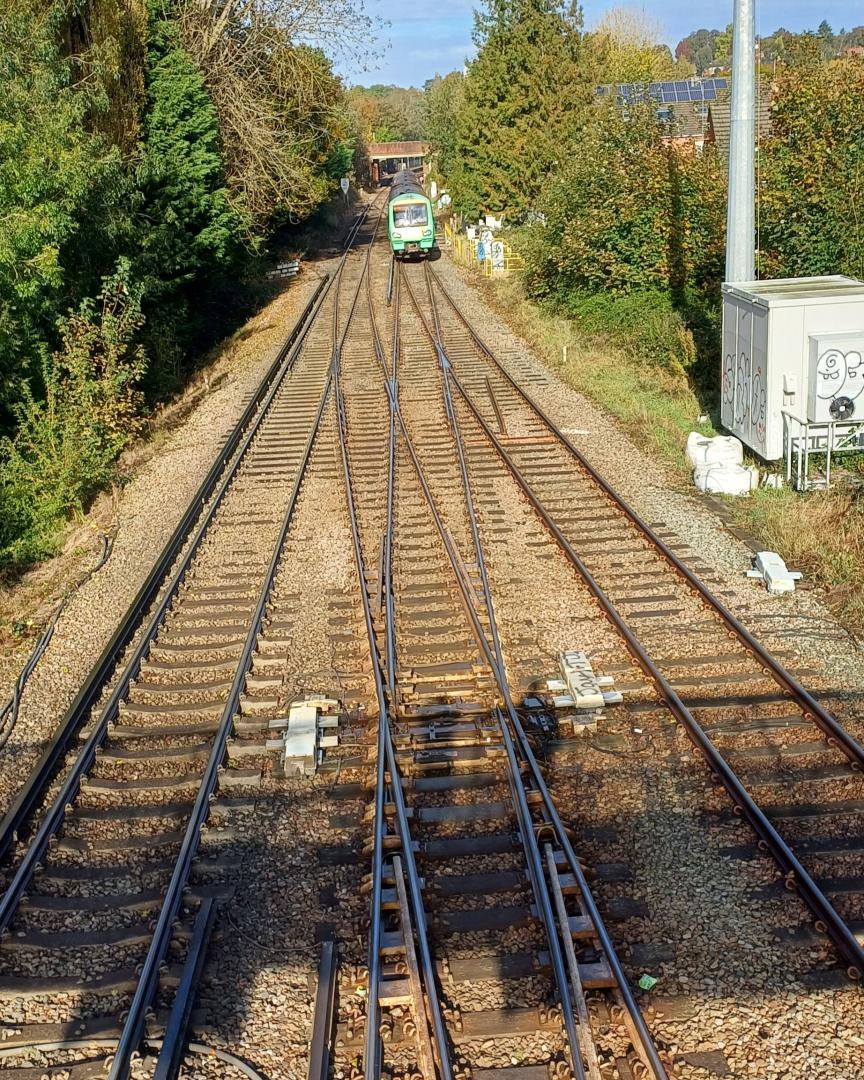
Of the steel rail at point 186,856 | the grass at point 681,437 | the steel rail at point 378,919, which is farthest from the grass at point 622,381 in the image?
the steel rail at point 378,919

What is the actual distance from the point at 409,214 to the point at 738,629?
99.0 ft

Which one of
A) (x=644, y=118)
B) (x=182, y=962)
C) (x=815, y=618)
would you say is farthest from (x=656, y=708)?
(x=644, y=118)

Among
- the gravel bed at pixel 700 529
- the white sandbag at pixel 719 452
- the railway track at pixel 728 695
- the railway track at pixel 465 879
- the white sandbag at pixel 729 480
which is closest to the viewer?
the railway track at pixel 465 879

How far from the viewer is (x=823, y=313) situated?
1152 centimetres

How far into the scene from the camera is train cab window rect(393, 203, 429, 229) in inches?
1410

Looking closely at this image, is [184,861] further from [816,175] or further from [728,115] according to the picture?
[728,115]

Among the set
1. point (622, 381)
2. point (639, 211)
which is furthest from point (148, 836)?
point (639, 211)

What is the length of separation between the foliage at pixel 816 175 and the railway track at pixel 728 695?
6.74 meters

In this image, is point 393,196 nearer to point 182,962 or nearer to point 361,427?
point 361,427

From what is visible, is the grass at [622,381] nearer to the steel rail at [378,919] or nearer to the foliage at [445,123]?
the steel rail at [378,919]

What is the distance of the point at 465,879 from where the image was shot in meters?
5.70

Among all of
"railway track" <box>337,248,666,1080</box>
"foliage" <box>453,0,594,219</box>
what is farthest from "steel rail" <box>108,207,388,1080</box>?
"foliage" <box>453,0,594,219</box>

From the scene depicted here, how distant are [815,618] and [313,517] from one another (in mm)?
5736

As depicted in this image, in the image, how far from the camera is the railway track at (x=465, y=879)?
4.57 metres
